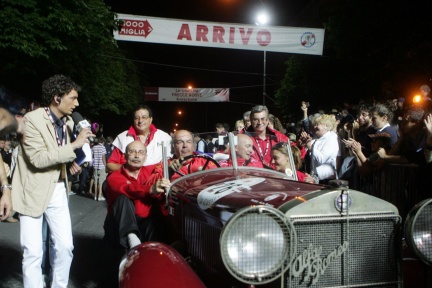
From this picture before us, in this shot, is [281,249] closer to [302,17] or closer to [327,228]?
[327,228]

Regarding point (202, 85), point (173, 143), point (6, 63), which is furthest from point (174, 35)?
point (202, 85)

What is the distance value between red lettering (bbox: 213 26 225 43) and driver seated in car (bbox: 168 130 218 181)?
10.8m

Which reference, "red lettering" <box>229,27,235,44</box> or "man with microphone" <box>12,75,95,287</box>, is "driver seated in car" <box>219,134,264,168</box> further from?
"red lettering" <box>229,27,235,44</box>

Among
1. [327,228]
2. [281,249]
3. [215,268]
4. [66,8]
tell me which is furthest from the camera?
[66,8]

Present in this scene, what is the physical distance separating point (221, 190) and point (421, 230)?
4.52 ft

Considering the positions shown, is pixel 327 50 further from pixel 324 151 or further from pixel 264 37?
pixel 324 151

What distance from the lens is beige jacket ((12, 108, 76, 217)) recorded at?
13.6 ft

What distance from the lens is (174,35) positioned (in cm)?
1453

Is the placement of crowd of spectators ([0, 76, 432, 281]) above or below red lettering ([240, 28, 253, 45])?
below

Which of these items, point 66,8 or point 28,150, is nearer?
Result: point 28,150

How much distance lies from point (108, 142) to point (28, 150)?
1320 cm

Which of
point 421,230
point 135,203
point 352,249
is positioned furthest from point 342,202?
point 135,203

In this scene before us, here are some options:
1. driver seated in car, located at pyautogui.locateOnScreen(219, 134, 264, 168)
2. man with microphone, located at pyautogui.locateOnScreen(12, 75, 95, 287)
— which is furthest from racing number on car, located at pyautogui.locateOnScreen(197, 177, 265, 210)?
man with microphone, located at pyautogui.locateOnScreen(12, 75, 95, 287)

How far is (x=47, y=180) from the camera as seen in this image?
426 cm
